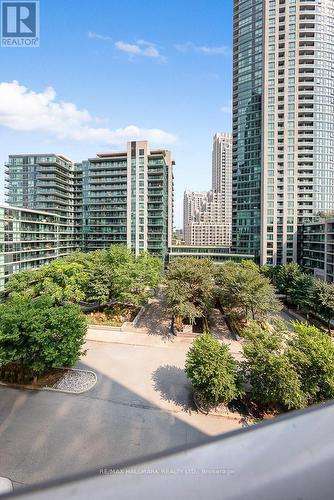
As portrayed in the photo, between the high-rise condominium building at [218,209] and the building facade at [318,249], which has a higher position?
the high-rise condominium building at [218,209]

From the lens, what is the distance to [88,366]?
1553 cm

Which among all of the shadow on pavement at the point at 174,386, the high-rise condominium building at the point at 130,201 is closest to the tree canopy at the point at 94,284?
the shadow on pavement at the point at 174,386

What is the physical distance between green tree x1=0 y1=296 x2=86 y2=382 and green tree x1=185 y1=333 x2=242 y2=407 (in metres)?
6.16

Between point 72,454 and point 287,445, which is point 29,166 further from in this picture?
point 287,445

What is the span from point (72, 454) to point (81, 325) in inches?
233

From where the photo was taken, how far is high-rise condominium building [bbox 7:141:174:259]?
5200 centimetres

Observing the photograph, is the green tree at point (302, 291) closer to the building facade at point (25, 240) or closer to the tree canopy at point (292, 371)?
the tree canopy at point (292, 371)

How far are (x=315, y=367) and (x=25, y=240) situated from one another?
120ft

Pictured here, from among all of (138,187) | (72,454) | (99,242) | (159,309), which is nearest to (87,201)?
(99,242)

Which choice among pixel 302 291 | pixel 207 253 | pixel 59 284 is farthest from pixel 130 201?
pixel 302 291

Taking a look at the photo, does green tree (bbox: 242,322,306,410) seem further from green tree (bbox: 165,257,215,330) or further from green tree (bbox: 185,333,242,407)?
green tree (bbox: 165,257,215,330)

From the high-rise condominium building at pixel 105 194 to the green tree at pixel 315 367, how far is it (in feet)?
133

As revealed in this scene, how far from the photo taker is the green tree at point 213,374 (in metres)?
11.3

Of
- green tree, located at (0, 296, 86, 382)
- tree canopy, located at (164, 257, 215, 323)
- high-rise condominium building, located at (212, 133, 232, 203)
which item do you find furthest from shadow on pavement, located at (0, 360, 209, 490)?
high-rise condominium building, located at (212, 133, 232, 203)
